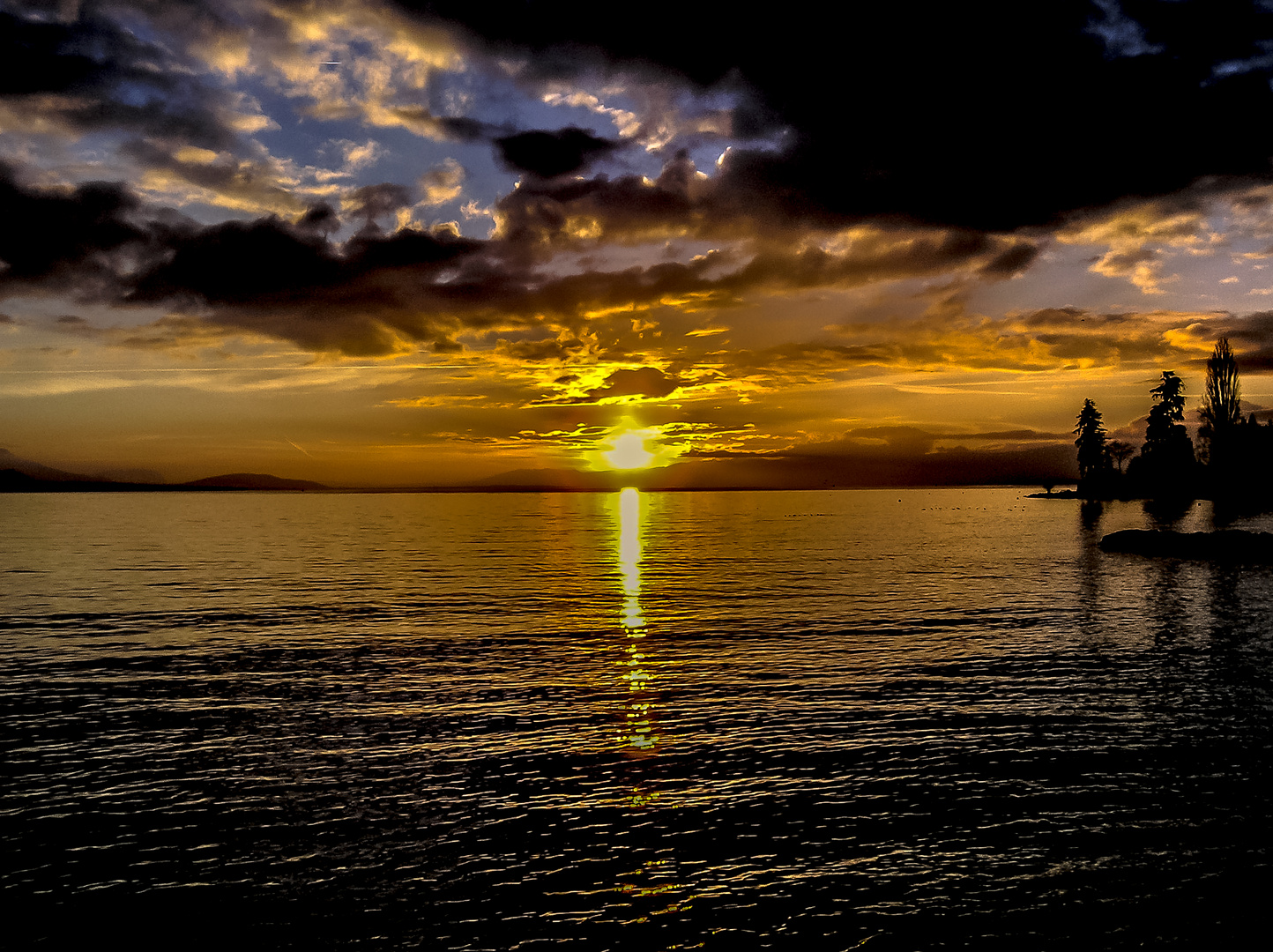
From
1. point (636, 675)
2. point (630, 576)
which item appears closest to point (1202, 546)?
point (630, 576)

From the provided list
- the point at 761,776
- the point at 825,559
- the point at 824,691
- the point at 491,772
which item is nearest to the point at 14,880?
the point at 491,772

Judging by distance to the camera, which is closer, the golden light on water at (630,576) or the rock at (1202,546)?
the golden light on water at (630,576)

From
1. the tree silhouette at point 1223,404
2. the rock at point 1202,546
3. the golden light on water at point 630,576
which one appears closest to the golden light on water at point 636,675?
the golden light on water at point 630,576

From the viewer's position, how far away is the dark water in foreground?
12.8 m

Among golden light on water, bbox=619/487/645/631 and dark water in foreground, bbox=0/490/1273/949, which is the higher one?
dark water in foreground, bbox=0/490/1273/949

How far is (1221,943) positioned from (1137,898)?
4.46 feet

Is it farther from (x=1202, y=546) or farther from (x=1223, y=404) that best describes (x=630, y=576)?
(x=1223, y=404)

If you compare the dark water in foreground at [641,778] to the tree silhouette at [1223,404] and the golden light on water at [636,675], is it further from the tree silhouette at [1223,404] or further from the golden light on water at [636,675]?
the tree silhouette at [1223,404]

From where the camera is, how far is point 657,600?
52.5 m

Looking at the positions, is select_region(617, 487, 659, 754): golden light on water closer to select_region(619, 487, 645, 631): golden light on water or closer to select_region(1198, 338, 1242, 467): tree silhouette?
select_region(619, 487, 645, 631): golden light on water

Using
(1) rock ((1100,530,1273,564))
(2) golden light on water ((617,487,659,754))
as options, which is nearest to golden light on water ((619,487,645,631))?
(2) golden light on water ((617,487,659,754))

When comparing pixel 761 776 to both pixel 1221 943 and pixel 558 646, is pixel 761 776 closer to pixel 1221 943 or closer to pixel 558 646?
pixel 1221 943

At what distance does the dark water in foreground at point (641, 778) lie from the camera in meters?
12.8

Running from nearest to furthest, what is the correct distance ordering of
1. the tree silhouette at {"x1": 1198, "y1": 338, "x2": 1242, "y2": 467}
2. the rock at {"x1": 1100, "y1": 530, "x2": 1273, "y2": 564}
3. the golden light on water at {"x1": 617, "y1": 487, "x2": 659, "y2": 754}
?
the golden light on water at {"x1": 617, "y1": 487, "x2": 659, "y2": 754}
the rock at {"x1": 1100, "y1": 530, "x2": 1273, "y2": 564}
the tree silhouette at {"x1": 1198, "y1": 338, "x2": 1242, "y2": 467}
